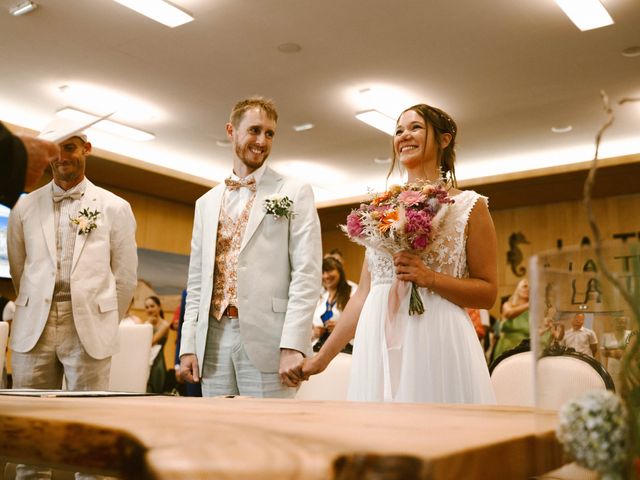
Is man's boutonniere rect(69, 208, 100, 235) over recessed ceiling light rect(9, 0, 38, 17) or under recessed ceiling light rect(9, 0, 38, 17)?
under

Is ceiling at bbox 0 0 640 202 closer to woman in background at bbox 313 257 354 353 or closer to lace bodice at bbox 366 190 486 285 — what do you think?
woman in background at bbox 313 257 354 353

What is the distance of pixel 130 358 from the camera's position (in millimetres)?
3488

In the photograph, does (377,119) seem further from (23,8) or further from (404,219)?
(404,219)

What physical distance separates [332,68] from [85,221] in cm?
394

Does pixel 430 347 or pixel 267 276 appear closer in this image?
pixel 430 347

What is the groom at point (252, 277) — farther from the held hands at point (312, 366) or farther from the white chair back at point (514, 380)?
the white chair back at point (514, 380)

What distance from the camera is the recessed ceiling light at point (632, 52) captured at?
624 cm

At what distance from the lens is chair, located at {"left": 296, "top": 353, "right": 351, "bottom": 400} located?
2.36m

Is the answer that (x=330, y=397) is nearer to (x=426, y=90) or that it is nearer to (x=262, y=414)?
(x=262, y=414)

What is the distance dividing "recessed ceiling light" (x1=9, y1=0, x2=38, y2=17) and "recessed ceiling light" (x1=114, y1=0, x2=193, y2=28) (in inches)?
29.0

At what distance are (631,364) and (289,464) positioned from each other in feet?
1.12

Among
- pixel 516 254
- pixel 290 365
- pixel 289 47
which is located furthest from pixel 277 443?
pixel 516 254

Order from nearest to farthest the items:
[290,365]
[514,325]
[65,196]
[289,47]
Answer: [290,365] < [65,196] < [514,325] < [289,47]

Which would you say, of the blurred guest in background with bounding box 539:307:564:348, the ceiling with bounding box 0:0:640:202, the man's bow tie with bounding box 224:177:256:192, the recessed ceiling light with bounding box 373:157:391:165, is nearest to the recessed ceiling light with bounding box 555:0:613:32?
the ceiling with bounding box 0:0:640:202
